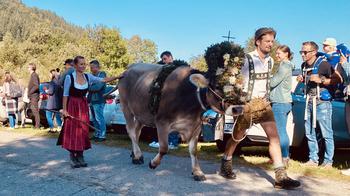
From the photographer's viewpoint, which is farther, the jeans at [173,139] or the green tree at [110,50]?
the green tree at [110,50]

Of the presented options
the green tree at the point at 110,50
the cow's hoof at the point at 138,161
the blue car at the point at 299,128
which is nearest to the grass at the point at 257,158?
the blue car at the point at 299,128

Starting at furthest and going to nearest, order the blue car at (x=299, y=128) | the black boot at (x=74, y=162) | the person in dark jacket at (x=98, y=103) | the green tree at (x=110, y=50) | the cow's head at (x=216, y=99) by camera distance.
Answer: the green tree at (x=110, y=50) → the person in dark jacket at (x=98, y=103) → the blue car at (x=299, y=128) → the black boot at (x=74, y=162) → the cow's head at (x=216, y=99)

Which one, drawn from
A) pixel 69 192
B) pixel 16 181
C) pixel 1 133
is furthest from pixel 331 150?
pixel 1 133

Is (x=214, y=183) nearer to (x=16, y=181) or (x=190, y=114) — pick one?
(x=190, y=114)

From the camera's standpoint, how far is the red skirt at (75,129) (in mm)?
6562

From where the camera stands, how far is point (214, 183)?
5453 mm

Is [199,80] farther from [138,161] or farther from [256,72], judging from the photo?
[138,161]

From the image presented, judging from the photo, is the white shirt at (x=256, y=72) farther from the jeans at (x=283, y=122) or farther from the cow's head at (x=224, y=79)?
the jeans at (x=283, y=122)

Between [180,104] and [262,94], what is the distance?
1.15 meters

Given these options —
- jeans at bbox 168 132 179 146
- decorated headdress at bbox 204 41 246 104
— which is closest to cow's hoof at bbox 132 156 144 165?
jeans at bbox 168 132 179 146

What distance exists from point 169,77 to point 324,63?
2.90 metres

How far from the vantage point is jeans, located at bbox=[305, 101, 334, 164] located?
6.64 m

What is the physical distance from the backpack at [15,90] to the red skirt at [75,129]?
7.83 metres

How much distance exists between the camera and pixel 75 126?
6.64 m
